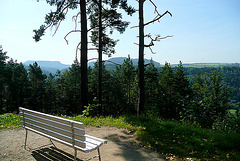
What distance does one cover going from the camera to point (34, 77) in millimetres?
41031

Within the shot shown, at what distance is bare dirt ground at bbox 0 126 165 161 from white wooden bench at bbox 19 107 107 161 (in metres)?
0.55

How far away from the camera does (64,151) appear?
4215 mm

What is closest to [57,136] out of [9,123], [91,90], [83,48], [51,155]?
[51,155]

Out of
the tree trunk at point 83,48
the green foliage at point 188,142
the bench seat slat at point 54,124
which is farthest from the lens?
the tree trunk at point 83,48

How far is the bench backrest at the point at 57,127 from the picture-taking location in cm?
303

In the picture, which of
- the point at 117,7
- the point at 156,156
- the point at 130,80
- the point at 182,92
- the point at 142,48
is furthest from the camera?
the point at 130,80

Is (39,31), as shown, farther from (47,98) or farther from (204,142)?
(47,98)

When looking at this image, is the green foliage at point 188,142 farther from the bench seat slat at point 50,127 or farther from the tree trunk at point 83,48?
the tree trunk at point 83,48

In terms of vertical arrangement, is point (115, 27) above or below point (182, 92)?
above

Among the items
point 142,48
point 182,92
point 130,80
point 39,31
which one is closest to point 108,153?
point 142,48

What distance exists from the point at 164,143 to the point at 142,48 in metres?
4.97

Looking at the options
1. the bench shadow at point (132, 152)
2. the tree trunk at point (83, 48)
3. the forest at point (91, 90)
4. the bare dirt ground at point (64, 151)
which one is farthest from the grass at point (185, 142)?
the forest at point (91, 90)

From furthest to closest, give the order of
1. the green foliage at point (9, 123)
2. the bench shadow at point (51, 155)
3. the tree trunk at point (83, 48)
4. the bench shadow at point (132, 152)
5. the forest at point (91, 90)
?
1. the forest at point (91, 90)
2. the tree trunk at point (83, 48)
3. the green foliage at point (9, 123)
4. the bench shadow at point (132, 152)
5. the bench shadow at point (51, 155)

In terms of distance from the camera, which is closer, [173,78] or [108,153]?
[108,153]
